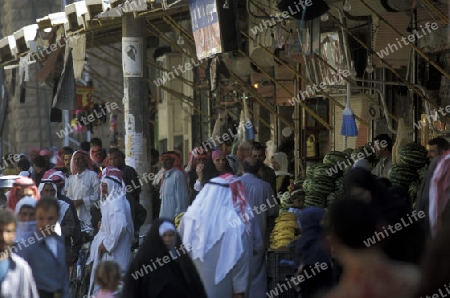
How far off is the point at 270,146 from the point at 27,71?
475 cm

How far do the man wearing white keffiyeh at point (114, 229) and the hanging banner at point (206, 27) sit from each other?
73.7 inches

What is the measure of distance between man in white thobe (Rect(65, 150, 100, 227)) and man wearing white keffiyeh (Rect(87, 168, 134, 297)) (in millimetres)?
2757

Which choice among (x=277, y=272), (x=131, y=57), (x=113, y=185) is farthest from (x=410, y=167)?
(x=131, y=57)

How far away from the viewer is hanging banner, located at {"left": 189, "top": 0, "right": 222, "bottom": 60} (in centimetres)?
1240

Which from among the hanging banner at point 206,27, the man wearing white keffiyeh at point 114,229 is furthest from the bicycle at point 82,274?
the hanging banner at point 206,27

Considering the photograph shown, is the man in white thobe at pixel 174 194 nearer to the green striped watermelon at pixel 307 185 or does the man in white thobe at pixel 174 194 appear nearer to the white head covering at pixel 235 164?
the white head covering at pixel 235 164

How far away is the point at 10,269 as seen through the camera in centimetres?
743

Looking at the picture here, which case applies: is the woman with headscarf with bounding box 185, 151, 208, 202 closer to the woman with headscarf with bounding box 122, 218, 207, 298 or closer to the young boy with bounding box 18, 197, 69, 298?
the young boy with bounding box 18, 197, 69, 298

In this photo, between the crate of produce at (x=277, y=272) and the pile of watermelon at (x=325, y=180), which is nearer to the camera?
the crate of produce at (x=277, y=272)

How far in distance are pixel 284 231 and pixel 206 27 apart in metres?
2.75

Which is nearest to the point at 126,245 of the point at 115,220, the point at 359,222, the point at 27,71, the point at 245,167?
the point at 115,220

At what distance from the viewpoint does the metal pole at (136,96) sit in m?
16.0

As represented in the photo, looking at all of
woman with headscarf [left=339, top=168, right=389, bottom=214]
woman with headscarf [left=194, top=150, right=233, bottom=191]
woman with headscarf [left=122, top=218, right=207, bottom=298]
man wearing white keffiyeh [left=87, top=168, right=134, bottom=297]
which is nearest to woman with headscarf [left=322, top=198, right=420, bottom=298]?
woman with headscarf [left=339, top=168, right=389, bottom=214]

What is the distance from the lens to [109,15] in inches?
594
